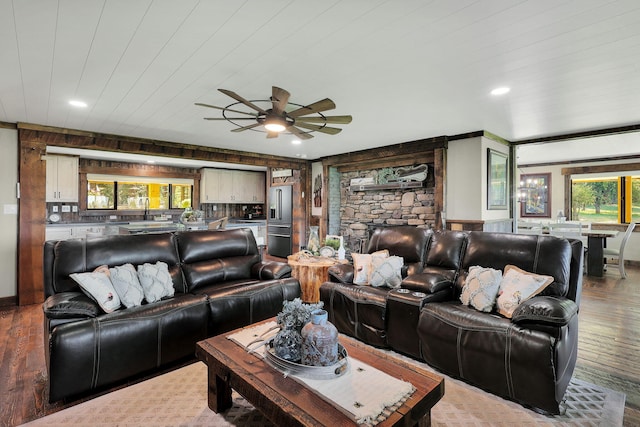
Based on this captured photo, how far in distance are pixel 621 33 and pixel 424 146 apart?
327cm

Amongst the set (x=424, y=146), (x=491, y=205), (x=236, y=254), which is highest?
(x=424, y=146)

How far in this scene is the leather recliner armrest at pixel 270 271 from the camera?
3517 millimetres

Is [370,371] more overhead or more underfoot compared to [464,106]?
more underfoot

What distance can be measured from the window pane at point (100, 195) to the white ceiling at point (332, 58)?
335 cm

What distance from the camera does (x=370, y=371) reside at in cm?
168

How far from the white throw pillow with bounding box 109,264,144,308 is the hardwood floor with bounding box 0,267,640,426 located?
2.35 feet

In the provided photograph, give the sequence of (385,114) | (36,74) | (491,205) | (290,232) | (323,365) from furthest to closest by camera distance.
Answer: (290,232) → (491,205) → (385,114) → (36,74) → (323,365)

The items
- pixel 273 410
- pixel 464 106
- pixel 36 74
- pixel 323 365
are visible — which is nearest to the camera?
pixel 273 410

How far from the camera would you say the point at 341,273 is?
11.2 feet

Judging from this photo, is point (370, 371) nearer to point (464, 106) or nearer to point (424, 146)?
point (464, 106)

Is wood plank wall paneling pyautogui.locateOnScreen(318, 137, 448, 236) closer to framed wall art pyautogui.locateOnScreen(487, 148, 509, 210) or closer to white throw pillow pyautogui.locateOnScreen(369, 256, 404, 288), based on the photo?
framed wall art pyautogui.locateOnScreen(487, 148, 509, 210)

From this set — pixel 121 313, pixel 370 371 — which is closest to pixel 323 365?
pixel 370 371

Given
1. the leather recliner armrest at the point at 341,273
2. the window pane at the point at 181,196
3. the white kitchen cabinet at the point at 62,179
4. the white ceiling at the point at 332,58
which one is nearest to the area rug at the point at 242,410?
the leather recliner armrest at the point at 341,273

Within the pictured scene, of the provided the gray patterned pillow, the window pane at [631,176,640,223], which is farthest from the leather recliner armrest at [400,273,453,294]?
the window pane at [631,176,640,223]
